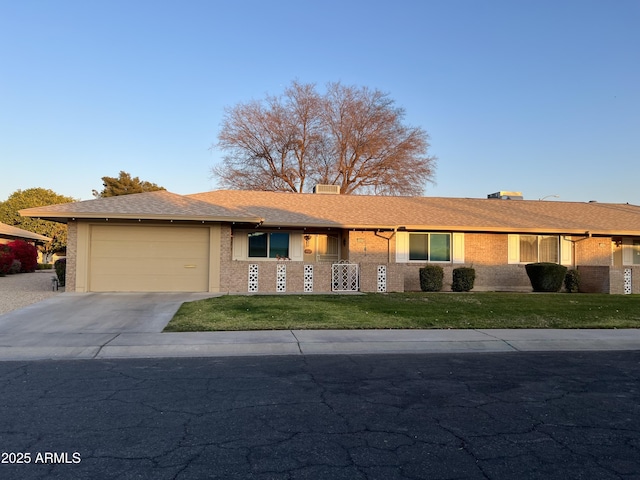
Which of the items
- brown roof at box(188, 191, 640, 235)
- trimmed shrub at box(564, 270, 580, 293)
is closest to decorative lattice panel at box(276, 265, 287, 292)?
brown roof at box(188, 191, 640, 235)

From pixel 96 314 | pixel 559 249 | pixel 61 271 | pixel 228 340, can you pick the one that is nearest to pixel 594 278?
pixel 559 249

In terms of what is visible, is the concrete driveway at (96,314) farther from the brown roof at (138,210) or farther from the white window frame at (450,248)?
the white window frame at (450,248)

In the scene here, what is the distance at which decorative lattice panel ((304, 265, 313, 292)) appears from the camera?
1902 cm

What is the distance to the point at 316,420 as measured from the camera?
5.43m

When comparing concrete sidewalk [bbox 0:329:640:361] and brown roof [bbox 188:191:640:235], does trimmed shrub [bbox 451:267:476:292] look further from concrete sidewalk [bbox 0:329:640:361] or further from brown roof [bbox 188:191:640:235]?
concrete sidewalk [bbox 0:329:640:361]

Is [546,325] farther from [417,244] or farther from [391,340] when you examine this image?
[417,244]

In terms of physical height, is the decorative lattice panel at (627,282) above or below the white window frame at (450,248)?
below

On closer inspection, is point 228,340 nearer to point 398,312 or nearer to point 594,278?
point 398,312

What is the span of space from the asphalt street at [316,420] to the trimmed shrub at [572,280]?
14.6m

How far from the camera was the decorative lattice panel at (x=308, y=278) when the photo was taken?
19.0 metres

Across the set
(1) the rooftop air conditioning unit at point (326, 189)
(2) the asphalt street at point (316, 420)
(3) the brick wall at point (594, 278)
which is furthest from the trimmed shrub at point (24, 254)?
(3) the brick wall at point (594, 278)

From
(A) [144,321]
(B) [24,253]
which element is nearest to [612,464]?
(A) [144,321]

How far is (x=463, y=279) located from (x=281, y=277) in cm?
744

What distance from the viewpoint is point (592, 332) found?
11.5 m
